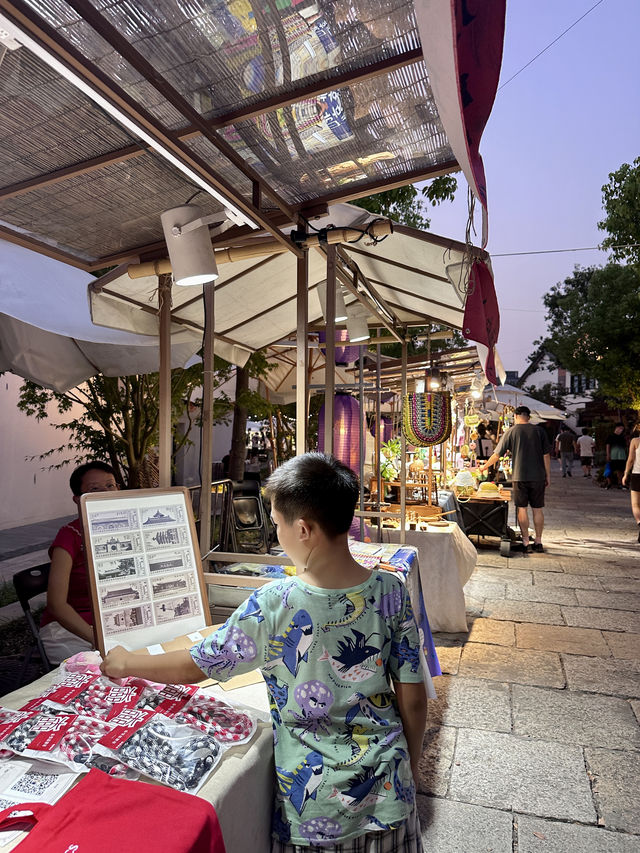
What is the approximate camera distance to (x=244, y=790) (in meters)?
1.43

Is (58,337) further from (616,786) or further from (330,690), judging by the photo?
(616,786)

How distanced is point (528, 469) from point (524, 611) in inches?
127

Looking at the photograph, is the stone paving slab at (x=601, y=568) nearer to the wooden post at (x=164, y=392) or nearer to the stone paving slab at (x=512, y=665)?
the stone paving slab at (x=512, y=665)

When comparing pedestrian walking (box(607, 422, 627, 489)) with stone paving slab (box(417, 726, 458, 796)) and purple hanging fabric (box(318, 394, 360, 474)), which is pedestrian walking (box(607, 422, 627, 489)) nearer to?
purple hanging fabric (box(318, 394, 360, 474))

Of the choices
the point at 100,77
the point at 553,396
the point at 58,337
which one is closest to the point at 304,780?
the point at 100,77

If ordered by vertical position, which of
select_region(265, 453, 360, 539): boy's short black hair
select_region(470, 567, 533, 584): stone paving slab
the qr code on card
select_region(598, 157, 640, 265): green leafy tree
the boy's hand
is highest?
select_region(598, 157, 640, 265): green leafy tree

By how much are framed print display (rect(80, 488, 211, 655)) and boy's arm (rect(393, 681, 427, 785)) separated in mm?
998

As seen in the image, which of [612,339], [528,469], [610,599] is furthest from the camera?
[612,339]

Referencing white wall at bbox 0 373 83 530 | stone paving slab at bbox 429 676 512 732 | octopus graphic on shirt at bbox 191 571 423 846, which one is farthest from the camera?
white wall at bbox 0 373 83 530

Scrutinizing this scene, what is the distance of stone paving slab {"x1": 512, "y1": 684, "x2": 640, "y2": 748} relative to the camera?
3473 mm

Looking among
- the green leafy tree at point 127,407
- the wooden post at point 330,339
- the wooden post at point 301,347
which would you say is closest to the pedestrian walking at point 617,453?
the green leafy tree at point 127,407

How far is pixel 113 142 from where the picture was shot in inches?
83.4

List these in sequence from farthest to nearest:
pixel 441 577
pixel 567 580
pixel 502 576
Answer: pixel 502 576 < pixel 567 580 < pixel 441 577

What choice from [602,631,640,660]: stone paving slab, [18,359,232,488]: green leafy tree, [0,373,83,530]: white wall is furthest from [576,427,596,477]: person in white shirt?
[18,359,232,488]: green leafy tree
